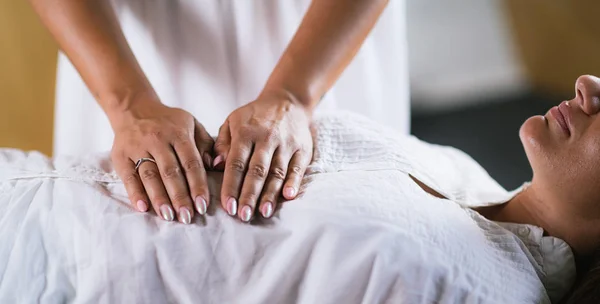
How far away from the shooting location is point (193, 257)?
1.03 meters

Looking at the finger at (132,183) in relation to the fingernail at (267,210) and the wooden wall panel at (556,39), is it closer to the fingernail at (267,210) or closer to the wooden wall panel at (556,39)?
the fingernail at (267,210)

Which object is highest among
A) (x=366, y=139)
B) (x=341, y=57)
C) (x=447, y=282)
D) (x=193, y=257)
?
(x=341, y=57)

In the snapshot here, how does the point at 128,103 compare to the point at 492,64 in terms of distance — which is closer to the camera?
the point at 128,103

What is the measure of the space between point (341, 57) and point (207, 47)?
1.16 feet

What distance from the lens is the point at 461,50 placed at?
11.1 feet

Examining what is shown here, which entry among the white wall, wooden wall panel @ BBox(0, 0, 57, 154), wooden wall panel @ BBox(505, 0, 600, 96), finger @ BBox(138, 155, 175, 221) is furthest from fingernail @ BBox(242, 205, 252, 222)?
wooden wall panel @ BBox(505, 0, 600, 96)

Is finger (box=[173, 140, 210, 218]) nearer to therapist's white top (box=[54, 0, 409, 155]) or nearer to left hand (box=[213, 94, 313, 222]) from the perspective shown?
left hand (box=[213, 94, 313, 222])

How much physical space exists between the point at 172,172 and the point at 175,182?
21mm

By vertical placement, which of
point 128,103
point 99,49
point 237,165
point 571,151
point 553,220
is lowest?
point 553,220

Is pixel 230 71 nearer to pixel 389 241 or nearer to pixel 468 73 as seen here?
pixel 389 241

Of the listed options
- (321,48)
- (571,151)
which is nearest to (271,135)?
(321,48)

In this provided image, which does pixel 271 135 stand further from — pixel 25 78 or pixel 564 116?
pixel 25 78

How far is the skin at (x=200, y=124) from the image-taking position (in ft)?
3.57

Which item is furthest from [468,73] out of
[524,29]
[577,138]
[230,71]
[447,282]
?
[447,282]
